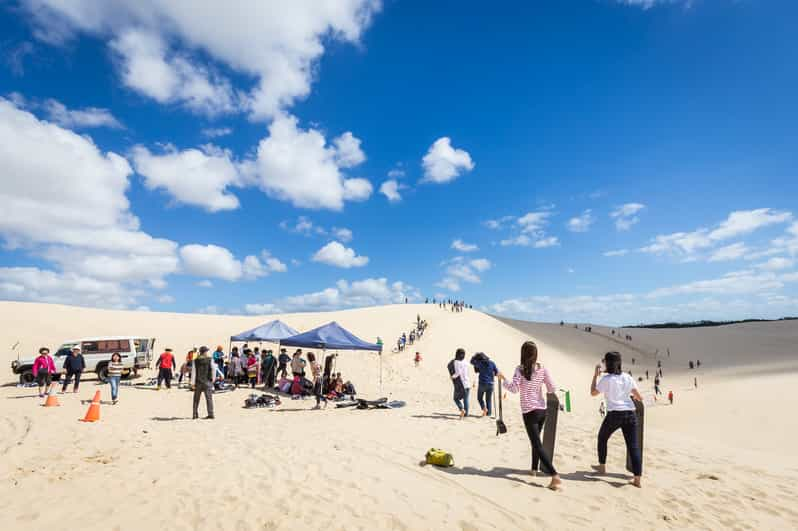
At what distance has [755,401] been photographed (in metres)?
22.0

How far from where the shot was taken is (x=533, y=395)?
5.78 m

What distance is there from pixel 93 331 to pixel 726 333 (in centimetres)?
8445

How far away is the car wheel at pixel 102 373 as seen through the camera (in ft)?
60.1

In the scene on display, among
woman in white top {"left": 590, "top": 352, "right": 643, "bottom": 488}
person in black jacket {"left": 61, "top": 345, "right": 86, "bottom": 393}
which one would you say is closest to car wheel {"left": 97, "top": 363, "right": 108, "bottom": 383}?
person in black jacket {"left": 61, "top": 345, "right": 86, "bottom": 393}

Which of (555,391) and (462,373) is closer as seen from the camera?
(555,391)

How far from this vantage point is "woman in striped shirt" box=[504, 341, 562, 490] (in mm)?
5773

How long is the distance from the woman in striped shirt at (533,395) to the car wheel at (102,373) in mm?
19634

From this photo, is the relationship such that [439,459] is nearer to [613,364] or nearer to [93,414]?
[613,364]

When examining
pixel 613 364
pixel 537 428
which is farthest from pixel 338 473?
pixel 613 364

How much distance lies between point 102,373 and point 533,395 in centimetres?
2022

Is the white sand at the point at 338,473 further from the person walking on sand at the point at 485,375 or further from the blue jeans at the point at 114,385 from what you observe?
the person walking on sand at the point at 485,375

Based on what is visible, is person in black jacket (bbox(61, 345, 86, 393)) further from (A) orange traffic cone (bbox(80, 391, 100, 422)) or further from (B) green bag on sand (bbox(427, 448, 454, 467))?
(B) green bag on sand (bbox(427, 448, 454, 467))

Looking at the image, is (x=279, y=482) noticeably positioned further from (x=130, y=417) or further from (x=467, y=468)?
(x=130, y=417)

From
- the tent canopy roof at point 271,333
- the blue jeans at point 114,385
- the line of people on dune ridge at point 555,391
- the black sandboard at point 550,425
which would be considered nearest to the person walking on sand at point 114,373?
the blue jeans at point 114,385
